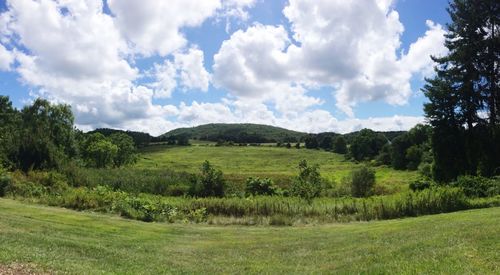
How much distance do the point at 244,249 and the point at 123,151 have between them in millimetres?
87290

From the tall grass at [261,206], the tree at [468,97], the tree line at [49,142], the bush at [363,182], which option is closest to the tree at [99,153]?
the tree line at [49,142]

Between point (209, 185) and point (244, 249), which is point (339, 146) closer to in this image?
point (209, 185)

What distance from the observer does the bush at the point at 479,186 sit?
32844 millimetres

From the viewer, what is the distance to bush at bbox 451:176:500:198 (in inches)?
1293

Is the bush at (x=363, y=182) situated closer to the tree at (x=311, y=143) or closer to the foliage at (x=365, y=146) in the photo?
the foliage at (x=365, y=146)

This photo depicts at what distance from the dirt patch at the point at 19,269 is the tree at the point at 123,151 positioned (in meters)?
89.9

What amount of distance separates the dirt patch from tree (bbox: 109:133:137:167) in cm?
8988

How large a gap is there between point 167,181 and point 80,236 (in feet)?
121

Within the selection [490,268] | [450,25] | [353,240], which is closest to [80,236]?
[353,240]

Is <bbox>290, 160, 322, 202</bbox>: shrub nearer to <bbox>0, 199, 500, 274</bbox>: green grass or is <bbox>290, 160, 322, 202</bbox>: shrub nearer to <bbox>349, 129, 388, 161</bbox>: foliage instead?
<bbox>0, 199, 500, 274</bbox>: green grass

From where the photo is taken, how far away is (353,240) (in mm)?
18531

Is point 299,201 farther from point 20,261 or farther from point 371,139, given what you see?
point 371,139

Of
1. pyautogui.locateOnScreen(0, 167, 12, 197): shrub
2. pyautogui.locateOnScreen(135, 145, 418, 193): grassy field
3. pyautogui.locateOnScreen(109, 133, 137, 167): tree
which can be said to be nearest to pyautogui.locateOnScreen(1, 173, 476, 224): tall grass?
pyautogui.locateOnScreen(0, 167, 12, 197): shrub

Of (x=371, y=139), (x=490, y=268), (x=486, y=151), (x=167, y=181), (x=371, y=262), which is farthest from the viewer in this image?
(x=371, y=139)
